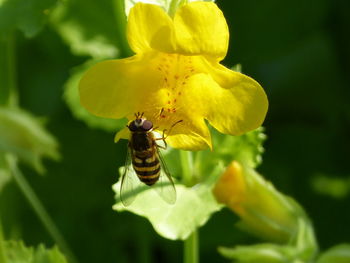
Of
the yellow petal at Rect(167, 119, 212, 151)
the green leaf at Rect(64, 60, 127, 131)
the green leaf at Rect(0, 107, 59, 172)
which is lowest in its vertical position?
the green leaf at Rect(64, 60, 127, 131)

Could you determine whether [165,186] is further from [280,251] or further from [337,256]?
[337,256]

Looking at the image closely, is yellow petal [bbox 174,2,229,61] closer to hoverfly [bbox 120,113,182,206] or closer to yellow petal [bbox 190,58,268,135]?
yellow petal [bbox 190,58,268,135]

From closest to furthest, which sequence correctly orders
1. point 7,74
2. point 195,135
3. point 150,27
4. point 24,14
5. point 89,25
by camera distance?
1. point 150,27
2. point 195,135
3. point 24,14
4. point 7,74
5. point 89,25

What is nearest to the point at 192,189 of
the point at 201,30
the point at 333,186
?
the point at 201,30

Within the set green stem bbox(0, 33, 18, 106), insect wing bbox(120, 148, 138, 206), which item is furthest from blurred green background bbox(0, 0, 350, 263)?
insect wing bbox(120, 148, 138, 206)

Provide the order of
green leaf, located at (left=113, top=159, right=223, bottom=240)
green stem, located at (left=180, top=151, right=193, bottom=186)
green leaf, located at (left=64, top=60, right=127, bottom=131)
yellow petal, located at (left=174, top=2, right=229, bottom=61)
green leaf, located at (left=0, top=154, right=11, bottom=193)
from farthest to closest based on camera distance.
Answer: green leaf, located at (left=64, top=60, right=127, bottom=131) → green leaf, located at (left=0, top=154, right=11, bottom=193) → green stem, located at (left=180, top=151, right=193, bottom=186) → green leaf, located at (left=113, top=159, right=223, bottom=240) → yellow petal, located at (left=174, top=2, right=229, bottom=61)

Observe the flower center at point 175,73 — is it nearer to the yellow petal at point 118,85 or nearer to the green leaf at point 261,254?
the yellow petal at point 118,85

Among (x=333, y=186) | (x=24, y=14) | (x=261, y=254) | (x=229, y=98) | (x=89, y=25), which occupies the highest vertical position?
(x=24, y=14)

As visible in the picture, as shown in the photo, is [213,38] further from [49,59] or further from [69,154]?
[49,59]
